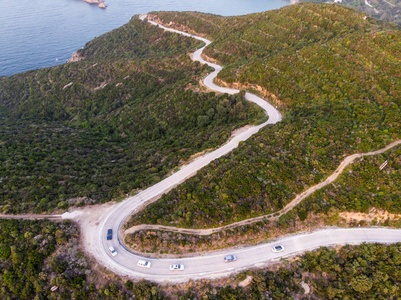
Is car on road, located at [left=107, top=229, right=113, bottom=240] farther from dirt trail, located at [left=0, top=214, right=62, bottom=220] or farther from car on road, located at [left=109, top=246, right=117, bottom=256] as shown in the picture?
dirt trail, located at [left=0, top=214, right=62, bottom=220]

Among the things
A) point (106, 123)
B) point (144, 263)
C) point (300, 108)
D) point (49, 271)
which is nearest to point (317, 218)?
point (144, 263)

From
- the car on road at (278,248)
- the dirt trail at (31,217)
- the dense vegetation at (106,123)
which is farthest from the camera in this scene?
the dense vegetation at (106,123)

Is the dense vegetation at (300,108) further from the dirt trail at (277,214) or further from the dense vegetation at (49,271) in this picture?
the dense vegetation at (49,271)

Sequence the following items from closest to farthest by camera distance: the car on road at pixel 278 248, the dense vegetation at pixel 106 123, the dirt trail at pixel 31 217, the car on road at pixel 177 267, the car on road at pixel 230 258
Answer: the car on road at pixel 177 267
the car on road at pixel 230 258
the car on road at pixel 278 248
the dirt trail at pixel 31 217
the dense vegetation at pixel 106 123

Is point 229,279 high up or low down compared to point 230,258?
down

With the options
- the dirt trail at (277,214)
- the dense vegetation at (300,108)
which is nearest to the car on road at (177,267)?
the dirt trail at (277,214)

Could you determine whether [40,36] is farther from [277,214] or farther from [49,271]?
[277,214]

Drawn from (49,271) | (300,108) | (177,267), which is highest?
(300,108)
